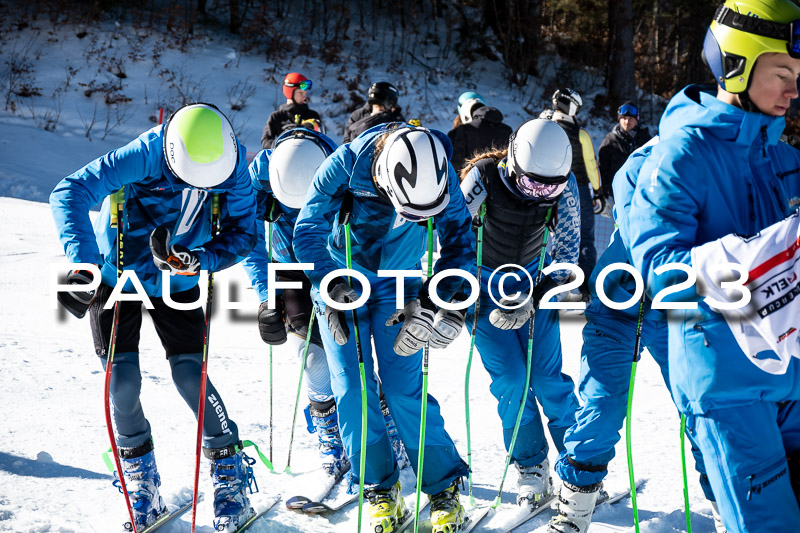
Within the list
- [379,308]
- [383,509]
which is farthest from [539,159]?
[383,509]

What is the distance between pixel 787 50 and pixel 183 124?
252 cm

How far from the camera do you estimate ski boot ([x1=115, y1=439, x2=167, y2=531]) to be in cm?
381

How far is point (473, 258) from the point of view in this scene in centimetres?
373

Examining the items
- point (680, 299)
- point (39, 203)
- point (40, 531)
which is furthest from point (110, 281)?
point (39, 203)

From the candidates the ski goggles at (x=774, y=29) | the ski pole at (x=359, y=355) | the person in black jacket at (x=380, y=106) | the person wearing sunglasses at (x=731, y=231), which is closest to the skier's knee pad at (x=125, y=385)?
the ski pole at (x=359, y=355)

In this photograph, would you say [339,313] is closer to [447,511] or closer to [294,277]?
[447,511]

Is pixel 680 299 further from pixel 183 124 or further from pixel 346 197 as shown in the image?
pixel 183 124

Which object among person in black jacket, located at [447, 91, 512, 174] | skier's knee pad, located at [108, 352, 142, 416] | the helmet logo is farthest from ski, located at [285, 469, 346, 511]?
person in black jacket, located at [447, 91, 512, 174]

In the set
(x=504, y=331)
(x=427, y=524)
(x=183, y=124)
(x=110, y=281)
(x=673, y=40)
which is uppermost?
(x=673, y=40)

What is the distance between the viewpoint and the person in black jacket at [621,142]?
983 centimetres

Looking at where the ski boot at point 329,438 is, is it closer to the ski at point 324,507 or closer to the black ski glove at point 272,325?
the ski at point 324,507

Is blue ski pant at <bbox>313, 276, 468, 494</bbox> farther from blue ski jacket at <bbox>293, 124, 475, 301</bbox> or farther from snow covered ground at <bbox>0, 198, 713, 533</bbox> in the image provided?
snow covered ground at <bbox>0, 198, 713, 533</bbox>

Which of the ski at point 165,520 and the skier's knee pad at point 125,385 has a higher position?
the skier's knee pad at point 125,385

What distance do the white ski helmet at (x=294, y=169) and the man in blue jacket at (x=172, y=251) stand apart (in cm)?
54
